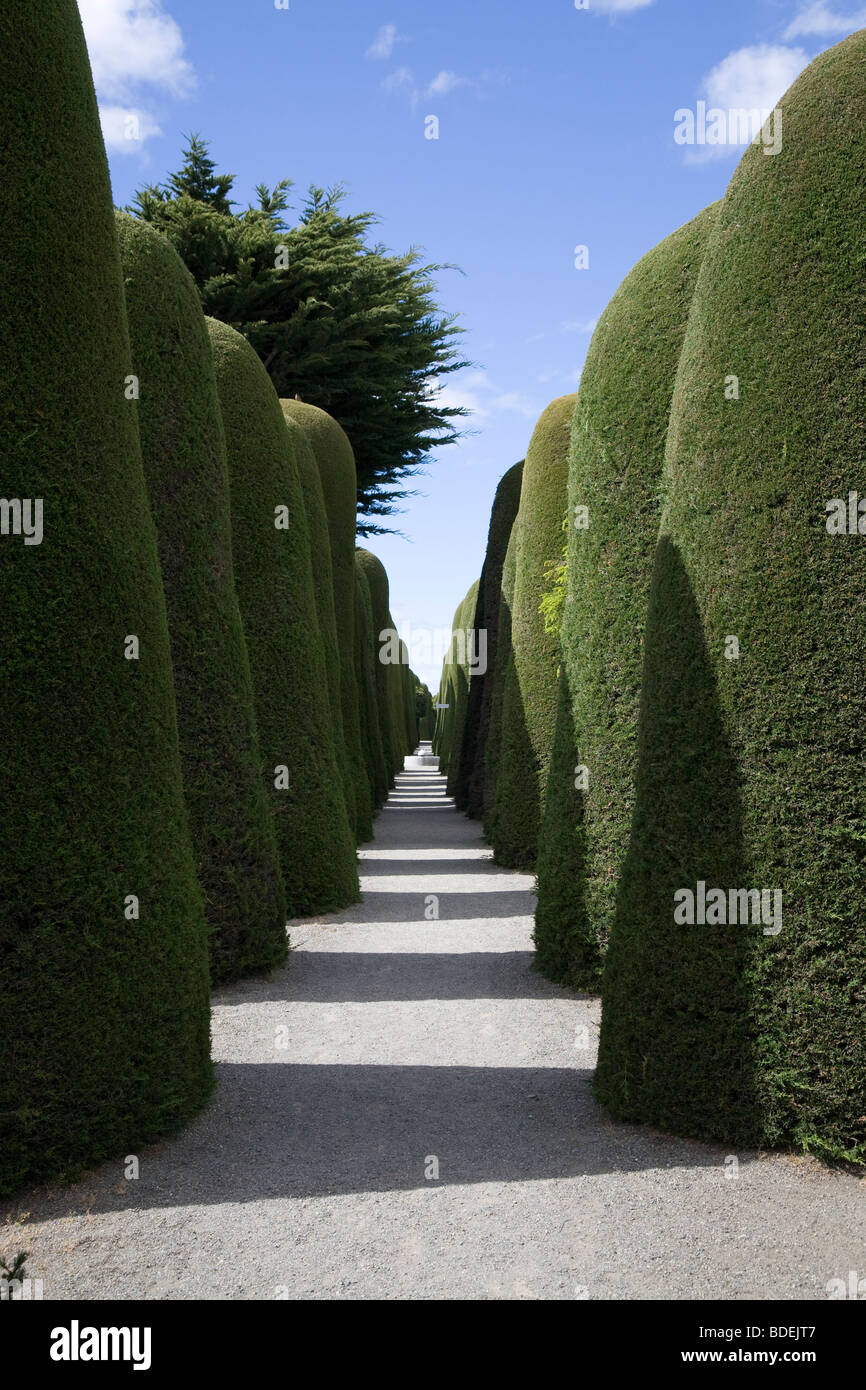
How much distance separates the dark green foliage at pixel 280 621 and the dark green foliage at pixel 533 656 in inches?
121

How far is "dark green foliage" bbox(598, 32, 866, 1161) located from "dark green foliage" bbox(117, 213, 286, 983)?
13.1ft

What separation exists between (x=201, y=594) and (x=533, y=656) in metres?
6.53

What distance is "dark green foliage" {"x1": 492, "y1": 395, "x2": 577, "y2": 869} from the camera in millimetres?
13547

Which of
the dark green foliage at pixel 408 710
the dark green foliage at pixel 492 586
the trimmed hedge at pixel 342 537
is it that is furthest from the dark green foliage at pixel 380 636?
the dark green foliage at pixel 408 710

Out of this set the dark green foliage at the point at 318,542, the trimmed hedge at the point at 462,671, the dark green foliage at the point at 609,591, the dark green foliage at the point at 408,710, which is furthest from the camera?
the dark green foliage at the point at 408,710

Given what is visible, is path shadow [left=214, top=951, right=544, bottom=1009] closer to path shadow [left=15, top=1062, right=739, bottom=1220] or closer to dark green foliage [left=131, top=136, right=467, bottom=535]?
path shadow [left=15, top=1062, right=739, bottom=1220]

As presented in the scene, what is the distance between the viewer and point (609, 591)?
821 centimetres

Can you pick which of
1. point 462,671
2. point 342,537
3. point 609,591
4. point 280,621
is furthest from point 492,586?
point 462,671

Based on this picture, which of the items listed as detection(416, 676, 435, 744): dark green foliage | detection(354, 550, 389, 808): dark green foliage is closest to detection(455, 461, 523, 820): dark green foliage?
detection(354, 550, 389, 808): dark green foliage

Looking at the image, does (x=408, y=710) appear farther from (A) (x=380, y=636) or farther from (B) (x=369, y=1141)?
(B) (x=369, y=1141)

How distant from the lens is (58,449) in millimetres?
4965

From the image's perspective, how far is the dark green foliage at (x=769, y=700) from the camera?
194 inches

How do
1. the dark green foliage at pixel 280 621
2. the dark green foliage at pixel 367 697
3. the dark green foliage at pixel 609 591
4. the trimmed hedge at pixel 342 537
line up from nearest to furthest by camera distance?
the dark green foliage at pixel 609 591
the dark green foliage at pixel 280 621
the trimmed hedge at pixel 342 537
the dark green foliage at pixel 367 697

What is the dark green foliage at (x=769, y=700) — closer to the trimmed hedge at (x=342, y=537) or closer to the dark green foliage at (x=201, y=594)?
the dark green foliage at (x=201, y=594)
